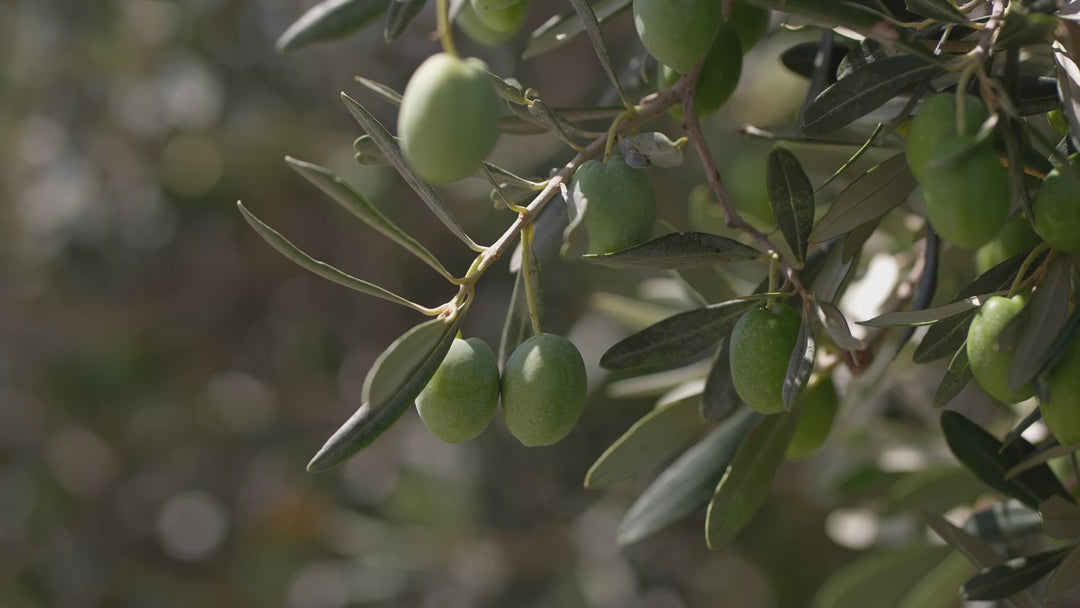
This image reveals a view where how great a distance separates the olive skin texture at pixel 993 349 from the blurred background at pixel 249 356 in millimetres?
1866

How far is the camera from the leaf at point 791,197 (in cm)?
77

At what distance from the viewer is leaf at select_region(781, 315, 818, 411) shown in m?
0.67

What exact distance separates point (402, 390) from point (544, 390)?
108 millimetres

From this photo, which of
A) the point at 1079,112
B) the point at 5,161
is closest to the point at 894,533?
the point at 1079,112

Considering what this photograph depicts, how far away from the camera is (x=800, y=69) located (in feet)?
3.22

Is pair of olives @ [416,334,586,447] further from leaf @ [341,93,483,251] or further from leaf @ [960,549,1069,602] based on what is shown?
leaf @ [960,549,1069,602]

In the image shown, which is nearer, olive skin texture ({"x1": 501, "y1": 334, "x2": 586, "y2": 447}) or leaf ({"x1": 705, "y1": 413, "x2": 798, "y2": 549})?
olive skin texture ({"x1": 501, "y1": 334, "x2": 586, "y2": 447})

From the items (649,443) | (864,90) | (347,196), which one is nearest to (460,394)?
(347,196)

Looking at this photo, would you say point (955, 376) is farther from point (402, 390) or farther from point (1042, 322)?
point (402, 390)

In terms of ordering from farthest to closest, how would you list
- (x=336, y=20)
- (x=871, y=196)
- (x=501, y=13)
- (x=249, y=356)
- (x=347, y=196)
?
(x=249, y=356) < (x=336, y=20) < (x=501, y=13) < (x=871, y=196) < (x=347, y=196)

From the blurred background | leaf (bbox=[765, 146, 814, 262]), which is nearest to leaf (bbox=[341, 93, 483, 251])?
leaf (bbox=[765, 146, 814, 262])

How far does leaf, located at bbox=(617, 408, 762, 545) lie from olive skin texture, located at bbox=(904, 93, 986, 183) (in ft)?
1.58

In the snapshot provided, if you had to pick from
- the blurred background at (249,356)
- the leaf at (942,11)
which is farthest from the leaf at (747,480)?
the blurred background at (249,356)

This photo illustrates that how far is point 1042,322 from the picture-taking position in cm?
62
